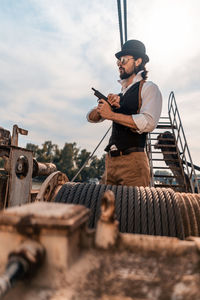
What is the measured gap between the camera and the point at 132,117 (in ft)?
9.19

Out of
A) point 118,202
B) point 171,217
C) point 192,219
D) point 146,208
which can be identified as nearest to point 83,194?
point 118,202

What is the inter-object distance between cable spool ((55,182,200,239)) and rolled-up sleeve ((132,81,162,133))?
805mm

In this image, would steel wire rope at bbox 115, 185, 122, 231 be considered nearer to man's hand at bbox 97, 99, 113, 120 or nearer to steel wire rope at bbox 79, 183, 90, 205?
steel wire rope at bbox 79, 183, 90, 205

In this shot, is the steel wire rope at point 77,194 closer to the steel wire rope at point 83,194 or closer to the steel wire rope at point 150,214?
the steel wire rope at point 83,194

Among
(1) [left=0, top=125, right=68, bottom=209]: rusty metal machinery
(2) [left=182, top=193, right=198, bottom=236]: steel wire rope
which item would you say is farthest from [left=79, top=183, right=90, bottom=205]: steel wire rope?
(1) [left=0, top=125, right=68, bottom=209]: rusty metal machinery

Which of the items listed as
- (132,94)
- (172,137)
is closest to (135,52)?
(132,94)

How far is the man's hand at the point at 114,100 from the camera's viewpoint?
3096 millimetres

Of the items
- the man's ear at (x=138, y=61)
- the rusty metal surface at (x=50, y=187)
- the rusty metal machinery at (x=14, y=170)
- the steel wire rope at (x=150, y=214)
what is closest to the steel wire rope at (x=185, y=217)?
the steel wire rope at (x=150, y=214)

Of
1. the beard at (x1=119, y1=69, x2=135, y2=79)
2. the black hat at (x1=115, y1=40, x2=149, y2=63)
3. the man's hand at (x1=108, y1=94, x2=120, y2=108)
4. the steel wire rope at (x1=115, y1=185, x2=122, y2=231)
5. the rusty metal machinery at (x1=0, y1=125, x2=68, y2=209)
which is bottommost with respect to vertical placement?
the steel wire rope at (x1=115, y1=185, x2=122, y2=231)

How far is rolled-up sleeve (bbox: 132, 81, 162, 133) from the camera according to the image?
2.79 m

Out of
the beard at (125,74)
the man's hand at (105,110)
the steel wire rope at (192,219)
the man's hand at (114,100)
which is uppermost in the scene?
the beard at (125,74)

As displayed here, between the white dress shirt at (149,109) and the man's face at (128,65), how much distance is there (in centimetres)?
45

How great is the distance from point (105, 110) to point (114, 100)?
0.23 metres

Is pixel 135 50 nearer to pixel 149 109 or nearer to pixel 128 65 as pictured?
pixel 128 65
